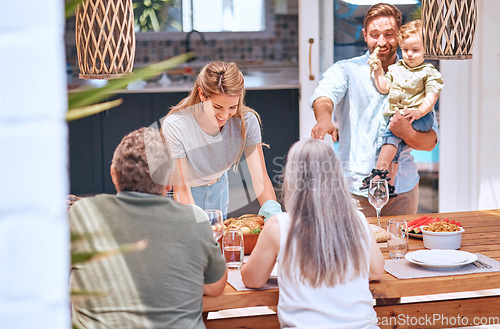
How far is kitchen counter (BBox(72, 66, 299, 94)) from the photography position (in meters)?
5.70

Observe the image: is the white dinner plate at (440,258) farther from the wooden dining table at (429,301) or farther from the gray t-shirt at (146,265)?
the gray t-shirt at (146,265)

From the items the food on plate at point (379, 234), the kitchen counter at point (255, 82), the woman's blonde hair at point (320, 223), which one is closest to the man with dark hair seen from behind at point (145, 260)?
the woman's blonde hair at point (320, 223)

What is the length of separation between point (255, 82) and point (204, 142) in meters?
3.31

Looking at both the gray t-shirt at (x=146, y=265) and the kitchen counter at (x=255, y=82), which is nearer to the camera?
the gray t-shirt at (x=146, y=265)

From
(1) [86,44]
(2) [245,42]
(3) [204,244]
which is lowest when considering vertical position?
(3) [204,244]

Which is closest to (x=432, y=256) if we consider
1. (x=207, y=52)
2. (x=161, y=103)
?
(x=161, y=103)

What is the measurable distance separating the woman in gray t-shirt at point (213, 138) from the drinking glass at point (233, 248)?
0.36 metres

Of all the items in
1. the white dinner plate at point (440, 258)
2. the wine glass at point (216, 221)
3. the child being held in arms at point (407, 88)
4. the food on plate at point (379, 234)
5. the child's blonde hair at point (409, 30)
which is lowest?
the white dinner plate at point (440, 258)

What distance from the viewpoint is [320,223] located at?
1.87 meters

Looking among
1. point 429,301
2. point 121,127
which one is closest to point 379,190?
point 429,301

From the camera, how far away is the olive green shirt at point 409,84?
11.1 feet

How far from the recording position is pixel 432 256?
2.22 metres

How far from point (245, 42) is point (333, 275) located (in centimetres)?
559

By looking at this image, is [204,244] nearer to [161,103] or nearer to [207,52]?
[161,103]
